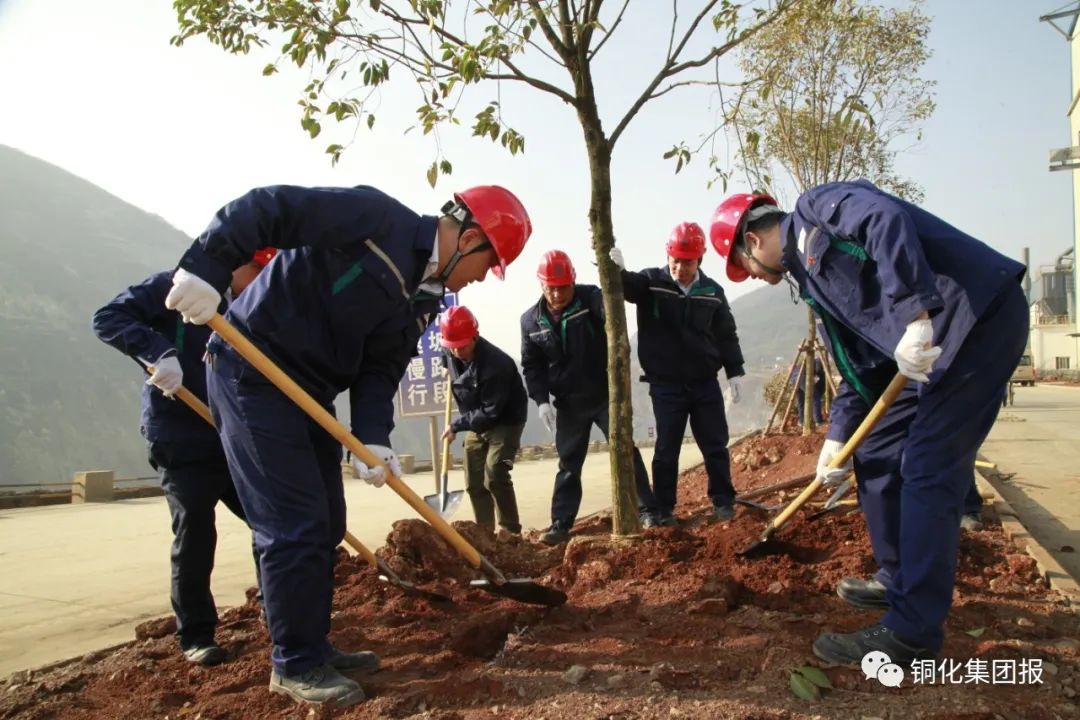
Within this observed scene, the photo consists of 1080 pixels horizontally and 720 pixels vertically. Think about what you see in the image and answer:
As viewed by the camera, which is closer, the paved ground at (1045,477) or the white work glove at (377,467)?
the white work glove at (377,467)

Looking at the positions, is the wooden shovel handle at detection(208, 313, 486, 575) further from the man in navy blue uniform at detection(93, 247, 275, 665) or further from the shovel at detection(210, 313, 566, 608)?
the man in navy blue uniform at detection(93, 247, 275, 665)

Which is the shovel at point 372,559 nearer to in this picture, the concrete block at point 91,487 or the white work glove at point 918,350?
the white work glove at point 918,350

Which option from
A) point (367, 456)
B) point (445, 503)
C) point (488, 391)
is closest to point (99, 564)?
point (445, 503)

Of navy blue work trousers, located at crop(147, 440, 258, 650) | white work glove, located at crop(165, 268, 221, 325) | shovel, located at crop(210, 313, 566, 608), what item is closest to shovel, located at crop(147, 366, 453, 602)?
navy blue work trousers, located at crop(147, 440, 258, 650)

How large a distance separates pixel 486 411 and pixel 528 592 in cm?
250

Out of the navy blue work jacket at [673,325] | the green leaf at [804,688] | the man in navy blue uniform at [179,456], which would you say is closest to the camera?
the green leaf at [804,688]

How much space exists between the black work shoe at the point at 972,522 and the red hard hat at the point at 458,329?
3.34m

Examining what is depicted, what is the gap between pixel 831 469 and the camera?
3273 mm

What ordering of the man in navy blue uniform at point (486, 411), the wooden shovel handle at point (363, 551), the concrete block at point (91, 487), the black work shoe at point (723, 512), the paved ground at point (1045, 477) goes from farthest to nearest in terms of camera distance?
the concrete block at point (91, 487), the man in navy blue uniform at point (486, 411), the black work shoe at point (723, 512), the paved ground at point (1045, 477), the wooden shovel handle at point (363, 551)

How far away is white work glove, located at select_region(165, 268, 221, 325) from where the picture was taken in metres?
2.51

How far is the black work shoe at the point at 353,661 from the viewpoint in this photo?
2834 millimetres

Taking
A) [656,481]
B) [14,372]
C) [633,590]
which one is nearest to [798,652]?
[633,590]

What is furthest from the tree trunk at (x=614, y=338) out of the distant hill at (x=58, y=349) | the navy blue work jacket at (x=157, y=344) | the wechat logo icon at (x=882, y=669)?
the distant hill at (x=58, y=349)

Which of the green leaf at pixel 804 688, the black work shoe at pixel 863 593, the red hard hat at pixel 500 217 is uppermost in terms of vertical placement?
the red hard hat at pixel 500 217
